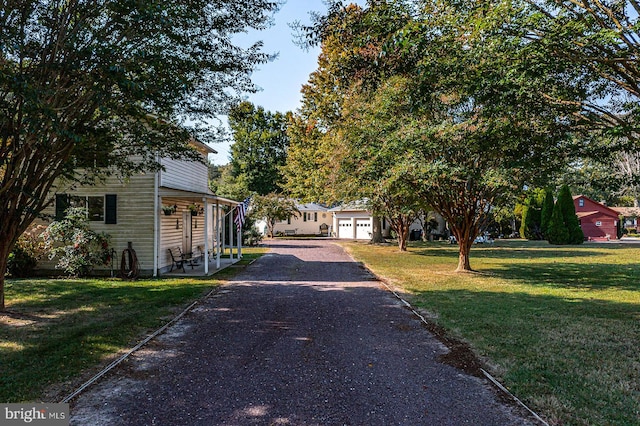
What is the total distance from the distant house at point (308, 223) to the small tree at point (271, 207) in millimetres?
5311

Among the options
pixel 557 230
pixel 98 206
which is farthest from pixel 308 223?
pixel 98 206

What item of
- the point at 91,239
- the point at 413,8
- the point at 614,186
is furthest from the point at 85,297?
the point at 614,186

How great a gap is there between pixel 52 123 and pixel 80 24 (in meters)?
2.09

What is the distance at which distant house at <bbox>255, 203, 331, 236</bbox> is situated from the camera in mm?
42156

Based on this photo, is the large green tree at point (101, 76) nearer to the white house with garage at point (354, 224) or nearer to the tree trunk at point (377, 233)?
the tree trunk at point (377, 233)

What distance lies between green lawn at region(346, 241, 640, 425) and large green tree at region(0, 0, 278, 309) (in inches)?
232

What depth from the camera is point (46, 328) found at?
6.61 m

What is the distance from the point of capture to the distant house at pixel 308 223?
138ft

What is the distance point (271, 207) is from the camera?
114 feet

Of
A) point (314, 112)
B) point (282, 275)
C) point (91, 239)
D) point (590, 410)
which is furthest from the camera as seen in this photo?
point (314, 112)

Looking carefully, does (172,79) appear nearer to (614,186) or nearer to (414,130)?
(414,130)

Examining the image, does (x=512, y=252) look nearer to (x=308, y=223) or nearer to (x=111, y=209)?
(x=111, y=209)

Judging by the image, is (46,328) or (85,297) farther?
(85,297)

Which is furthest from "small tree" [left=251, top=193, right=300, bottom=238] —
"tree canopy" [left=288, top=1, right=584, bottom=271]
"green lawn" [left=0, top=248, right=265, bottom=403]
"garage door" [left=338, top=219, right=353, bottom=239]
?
"green lawn" [left=0, top=248, right=265, bottom=403]
